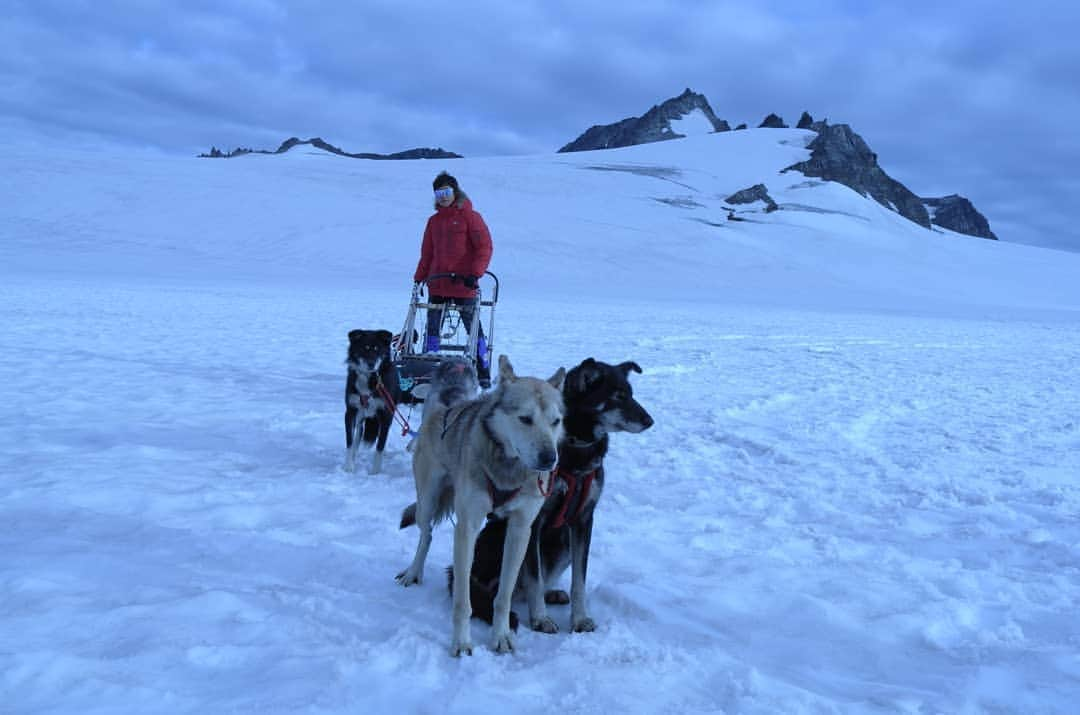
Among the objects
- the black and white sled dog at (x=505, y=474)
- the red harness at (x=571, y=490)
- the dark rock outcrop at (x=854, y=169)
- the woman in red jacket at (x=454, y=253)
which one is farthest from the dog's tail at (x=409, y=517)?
the dark rock outcrop at (x=854, y=169)

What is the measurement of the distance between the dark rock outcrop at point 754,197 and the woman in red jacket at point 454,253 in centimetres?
4417

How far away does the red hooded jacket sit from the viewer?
21.1 ft

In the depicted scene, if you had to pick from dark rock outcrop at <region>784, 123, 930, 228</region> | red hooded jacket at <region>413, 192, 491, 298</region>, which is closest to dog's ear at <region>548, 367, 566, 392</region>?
red hooded jacket at <region>413, 192, 491, 298</region>

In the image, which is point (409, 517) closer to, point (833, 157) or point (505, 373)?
point (505, 373)

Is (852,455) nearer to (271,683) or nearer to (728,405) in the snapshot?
(728,405)

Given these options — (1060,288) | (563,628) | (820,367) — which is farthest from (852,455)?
(1060,288)

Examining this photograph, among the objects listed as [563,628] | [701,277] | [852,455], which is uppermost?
[701,277]

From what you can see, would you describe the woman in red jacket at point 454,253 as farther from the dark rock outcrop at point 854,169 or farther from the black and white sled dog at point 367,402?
the dark rock outcrop at point 854,169

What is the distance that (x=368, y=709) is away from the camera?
2.25 meters

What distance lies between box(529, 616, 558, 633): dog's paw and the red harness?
39 centimetres

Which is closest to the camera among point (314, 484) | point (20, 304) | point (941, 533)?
point (941, 533)

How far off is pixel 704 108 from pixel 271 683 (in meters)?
108

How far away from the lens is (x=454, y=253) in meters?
6.52

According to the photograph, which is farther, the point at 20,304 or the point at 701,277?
the point at 701,277
